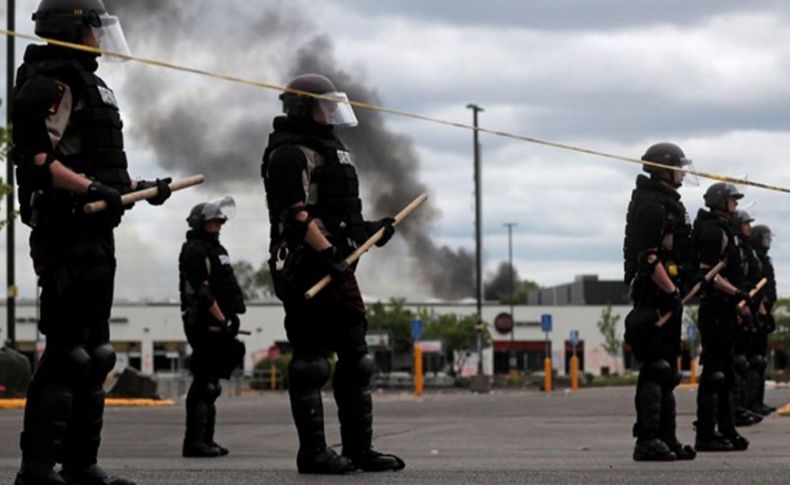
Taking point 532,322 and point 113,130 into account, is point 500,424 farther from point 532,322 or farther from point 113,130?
point 532,322

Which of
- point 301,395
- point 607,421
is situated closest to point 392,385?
point 607,421

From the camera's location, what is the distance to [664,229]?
9633 mm

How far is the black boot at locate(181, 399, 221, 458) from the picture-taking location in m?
11.0

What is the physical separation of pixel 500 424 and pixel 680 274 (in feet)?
21.6

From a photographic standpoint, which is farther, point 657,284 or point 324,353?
point 657,284

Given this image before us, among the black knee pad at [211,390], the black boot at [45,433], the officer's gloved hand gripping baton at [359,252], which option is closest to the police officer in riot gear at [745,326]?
the black knee pad at [211,390]

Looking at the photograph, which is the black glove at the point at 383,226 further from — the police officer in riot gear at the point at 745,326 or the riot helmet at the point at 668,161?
the police officer in riot gear at the point at 745,326

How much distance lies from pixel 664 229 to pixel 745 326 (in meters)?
3.52

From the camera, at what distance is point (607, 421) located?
17.2m

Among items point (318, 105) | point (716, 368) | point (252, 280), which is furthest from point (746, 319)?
point (252, 280)

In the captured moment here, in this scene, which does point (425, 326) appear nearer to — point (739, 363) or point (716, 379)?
point (739, 363)

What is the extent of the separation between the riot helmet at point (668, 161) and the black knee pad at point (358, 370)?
258 centimetres

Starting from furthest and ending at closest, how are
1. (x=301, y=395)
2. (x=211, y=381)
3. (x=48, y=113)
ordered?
(x=211, y=381) < (x=301, y=395) < (x=48, y=113)

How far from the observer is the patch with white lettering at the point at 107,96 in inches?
268
